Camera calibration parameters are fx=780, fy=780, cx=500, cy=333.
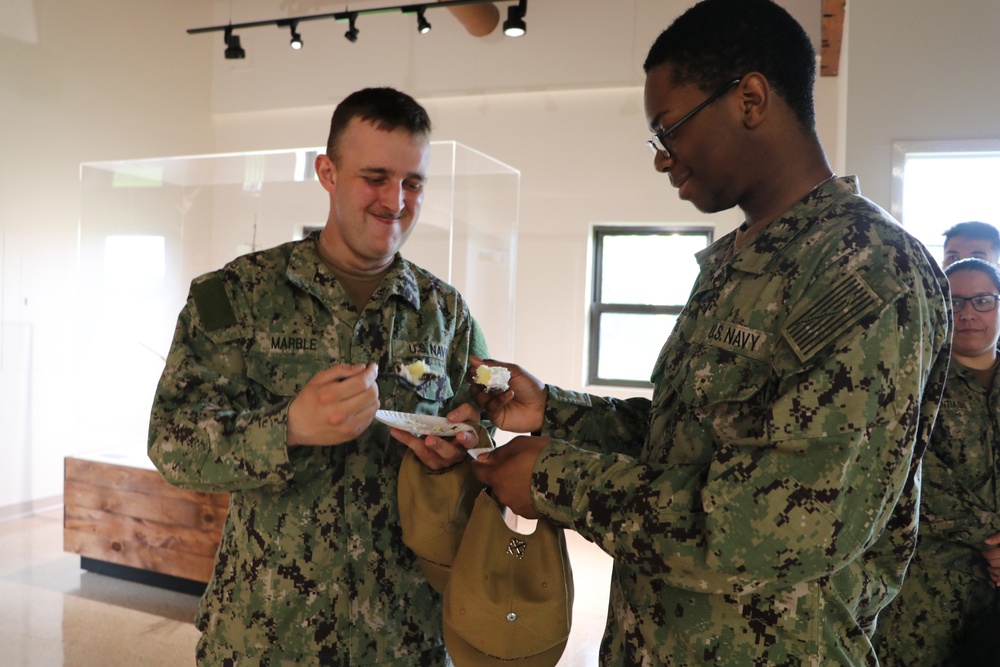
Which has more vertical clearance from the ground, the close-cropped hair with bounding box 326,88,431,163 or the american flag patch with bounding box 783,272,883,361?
the close-cropped hair with bounding box 326,88,431,163

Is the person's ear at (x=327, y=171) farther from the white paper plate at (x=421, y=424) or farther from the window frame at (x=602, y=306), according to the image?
the window frame at (x=602, y=306)

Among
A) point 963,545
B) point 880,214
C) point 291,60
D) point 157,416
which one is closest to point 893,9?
point 963,545

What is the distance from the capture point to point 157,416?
146cm

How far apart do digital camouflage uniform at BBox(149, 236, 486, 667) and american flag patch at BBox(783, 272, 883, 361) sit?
0.85 metres

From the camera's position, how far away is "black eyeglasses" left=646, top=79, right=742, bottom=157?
3.77 ft

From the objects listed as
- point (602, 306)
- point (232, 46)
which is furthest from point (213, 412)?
point (232, 46)

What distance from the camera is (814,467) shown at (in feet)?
→ 2.99

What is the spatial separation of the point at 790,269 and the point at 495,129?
5.89 metres

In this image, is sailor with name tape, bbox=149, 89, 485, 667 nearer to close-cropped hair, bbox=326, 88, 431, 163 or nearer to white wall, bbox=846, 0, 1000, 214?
close-cropped hair, bbox=326, 88, 431, 163

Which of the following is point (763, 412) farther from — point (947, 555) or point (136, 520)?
point (136, 520)

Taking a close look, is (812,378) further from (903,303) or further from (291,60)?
(291,60)

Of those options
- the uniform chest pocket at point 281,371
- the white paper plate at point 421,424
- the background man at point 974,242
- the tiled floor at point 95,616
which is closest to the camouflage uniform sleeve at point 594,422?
the white paper plate at point 421,424

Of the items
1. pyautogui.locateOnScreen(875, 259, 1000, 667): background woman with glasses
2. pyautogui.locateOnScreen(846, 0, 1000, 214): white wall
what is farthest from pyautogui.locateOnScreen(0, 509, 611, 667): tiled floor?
pyautogui.locateOnScreen(846, 0, 1000, 214): white wall

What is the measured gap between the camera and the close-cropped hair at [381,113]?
161 cm
